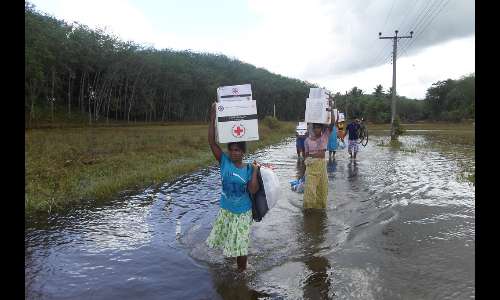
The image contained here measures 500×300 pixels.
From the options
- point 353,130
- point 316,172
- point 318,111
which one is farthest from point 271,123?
point 318,111

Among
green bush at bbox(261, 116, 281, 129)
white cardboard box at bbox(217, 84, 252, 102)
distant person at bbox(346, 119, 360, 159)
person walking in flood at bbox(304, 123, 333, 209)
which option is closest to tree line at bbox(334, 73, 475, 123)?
green bush at bbox(261, 116, 281, 129)

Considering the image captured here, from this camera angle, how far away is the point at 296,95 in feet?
336

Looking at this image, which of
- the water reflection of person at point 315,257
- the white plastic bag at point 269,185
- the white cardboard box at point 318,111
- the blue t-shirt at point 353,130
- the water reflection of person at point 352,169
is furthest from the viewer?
the blue t-shirt at point 353,130

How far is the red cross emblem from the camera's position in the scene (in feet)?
16.3

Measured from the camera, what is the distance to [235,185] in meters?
5.07

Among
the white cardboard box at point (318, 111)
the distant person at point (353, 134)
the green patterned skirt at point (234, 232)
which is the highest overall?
the white cardboard box at point (318, 111)

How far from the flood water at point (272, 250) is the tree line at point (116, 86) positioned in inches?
1277

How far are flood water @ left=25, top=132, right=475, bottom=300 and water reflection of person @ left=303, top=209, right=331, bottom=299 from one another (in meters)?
0.01

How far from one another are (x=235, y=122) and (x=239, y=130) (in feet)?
0.35

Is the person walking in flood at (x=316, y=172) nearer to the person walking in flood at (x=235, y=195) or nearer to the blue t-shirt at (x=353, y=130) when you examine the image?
the person walking in flood at (x=235, y=195)

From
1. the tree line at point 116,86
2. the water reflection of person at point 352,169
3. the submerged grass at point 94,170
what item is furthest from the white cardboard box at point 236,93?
the tree line at point 116,86

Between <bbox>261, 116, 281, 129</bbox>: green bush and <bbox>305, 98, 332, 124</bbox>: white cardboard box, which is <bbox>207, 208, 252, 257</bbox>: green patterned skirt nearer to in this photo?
<bbox>305, 98, 332, 124</bbox>: white cardboard box

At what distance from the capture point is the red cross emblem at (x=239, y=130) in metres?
4.96
